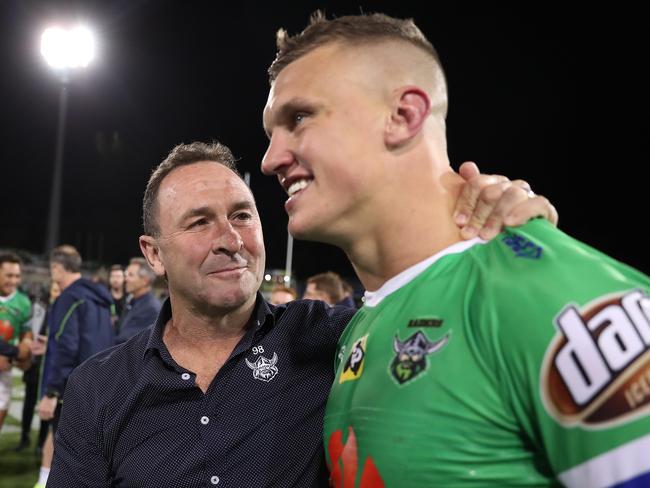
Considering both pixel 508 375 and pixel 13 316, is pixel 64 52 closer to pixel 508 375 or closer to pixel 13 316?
pixel 13 316

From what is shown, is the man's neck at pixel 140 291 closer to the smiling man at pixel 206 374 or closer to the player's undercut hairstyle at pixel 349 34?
the smiling man at pixel 206 374

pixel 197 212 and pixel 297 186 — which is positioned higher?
pixel 197 212

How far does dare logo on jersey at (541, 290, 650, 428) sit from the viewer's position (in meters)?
0.93

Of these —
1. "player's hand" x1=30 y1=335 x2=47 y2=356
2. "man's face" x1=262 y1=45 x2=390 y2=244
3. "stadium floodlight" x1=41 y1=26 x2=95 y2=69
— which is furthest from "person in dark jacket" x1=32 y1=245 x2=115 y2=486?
"man's face" x1=262 y1=45 x2=390 y2=244

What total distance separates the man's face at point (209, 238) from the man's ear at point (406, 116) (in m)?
1.09

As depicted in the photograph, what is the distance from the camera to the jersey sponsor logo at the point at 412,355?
1173mm

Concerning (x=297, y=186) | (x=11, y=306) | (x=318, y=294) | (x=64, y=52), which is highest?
(x=64, y=52)

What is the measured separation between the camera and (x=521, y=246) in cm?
117

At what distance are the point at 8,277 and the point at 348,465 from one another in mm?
6929

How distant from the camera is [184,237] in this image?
7.84 feet

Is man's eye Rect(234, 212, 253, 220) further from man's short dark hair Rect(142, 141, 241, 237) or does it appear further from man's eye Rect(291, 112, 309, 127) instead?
man's eye Rect(291, 112, 309, 127)

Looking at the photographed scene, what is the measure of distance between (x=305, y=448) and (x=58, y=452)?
2.95 ft

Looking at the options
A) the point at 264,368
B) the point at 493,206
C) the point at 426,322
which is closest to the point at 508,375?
the point at 426,322

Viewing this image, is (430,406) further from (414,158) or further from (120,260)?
(120,260)
